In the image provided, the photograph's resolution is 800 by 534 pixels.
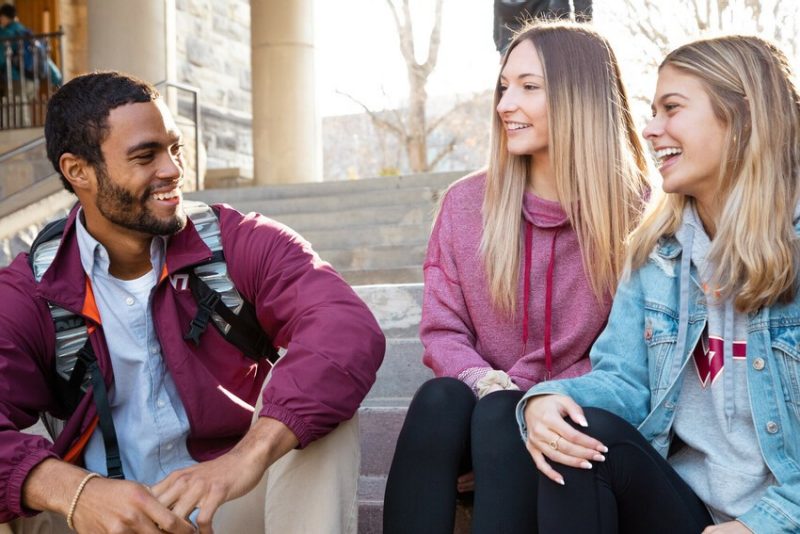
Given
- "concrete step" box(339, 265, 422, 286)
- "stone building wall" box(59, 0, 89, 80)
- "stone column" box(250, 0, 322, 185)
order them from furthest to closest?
"stone building wall" box(59, 0, 89, 80), "stone column" box(250, 0, 322, 185), "concrete step" box(339, 265, 422, 286)

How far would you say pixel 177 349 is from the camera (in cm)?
239

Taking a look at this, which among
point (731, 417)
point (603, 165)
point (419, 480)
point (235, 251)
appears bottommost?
point (419, 480)

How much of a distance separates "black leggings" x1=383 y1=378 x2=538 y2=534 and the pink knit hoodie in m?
0.26

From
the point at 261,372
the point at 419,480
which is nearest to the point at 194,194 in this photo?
the point at 261,372

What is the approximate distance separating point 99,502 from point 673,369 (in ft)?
4.10

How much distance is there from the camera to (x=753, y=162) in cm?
213

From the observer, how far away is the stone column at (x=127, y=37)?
27.2ft

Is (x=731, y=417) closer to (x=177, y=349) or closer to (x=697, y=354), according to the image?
(x=697, y=354)

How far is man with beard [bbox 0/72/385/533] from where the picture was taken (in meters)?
2.16

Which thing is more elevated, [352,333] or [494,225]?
[494,225]

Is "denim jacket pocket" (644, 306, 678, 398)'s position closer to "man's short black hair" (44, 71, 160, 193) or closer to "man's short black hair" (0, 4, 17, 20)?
"man's short black hair" (44, 71, 160, 193)

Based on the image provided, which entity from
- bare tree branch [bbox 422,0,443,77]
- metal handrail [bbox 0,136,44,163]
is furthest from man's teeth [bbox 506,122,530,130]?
bare tree branch [bbox 422,0,443,77]

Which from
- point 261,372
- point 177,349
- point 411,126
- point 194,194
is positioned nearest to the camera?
point 177,349

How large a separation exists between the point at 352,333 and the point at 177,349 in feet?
1.49
